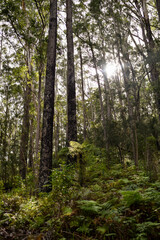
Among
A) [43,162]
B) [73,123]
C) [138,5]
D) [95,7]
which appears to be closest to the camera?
[43,162]

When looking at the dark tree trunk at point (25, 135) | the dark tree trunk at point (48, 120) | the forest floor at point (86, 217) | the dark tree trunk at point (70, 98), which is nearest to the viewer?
the forest floor at point (86, 217)

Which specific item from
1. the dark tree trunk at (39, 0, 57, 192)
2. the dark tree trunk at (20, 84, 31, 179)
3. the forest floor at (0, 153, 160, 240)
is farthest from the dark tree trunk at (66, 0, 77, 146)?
the forest floor at (0, 153, 160, 240)

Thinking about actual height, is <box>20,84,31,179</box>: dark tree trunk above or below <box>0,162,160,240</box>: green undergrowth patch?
above

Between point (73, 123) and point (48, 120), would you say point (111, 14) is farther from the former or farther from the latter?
point (48, 120)

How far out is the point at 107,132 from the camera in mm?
12453

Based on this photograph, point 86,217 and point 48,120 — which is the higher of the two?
point 48,120

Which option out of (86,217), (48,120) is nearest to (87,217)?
(86,217)

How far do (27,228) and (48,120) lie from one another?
Result: 11.1 feet

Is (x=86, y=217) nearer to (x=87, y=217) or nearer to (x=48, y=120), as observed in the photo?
(x=87, y=217)

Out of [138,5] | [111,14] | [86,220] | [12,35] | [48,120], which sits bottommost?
[86,220]

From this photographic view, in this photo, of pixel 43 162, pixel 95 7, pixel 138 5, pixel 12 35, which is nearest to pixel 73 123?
pixel 43 162

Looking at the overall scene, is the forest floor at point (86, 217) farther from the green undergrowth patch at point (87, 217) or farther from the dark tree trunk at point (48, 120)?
the dark tree trunk at point (48, 120)

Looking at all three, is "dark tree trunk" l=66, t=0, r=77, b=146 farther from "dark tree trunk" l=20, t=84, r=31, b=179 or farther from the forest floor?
the forest floor

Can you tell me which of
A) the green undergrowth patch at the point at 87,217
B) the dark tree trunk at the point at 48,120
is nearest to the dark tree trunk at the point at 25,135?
the dark tree trunk at the point at 48,120
